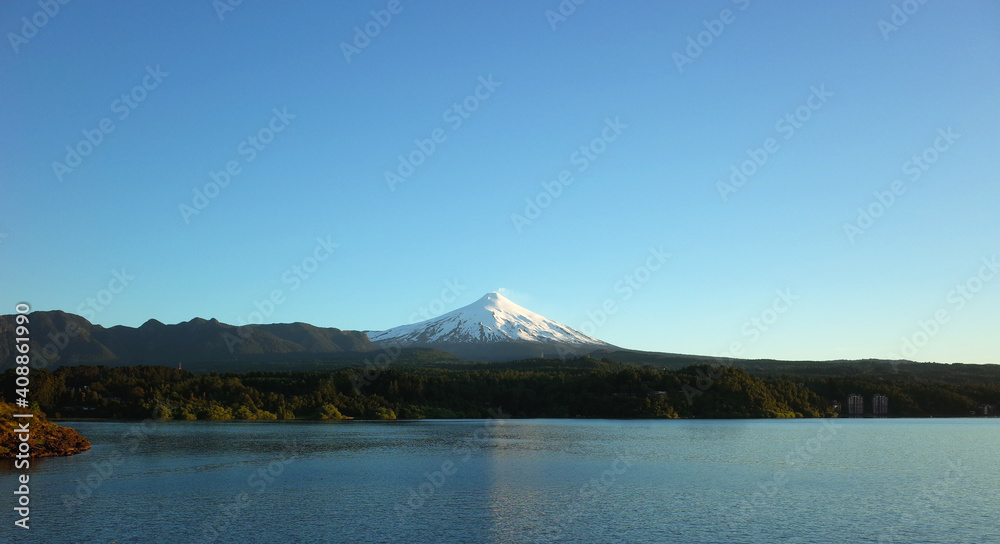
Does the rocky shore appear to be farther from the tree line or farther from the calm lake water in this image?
the tree line

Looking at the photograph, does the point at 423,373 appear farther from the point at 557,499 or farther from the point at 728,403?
the point at 557,499

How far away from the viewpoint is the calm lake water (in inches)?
907

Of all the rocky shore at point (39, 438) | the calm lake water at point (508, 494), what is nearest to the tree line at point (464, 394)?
the calm lake water at point (508, 494)

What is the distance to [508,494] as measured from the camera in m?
30.5

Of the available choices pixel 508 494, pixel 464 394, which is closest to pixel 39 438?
pixel 508 494

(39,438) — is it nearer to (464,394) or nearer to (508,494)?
(508,494)

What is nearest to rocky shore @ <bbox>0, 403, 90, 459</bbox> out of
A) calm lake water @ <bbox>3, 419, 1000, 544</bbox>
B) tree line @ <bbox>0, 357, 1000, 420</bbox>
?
calm lake water @ <bbox>3, 419, 1000, 544</bbox>

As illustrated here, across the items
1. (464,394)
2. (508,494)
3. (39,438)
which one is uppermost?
(39,438)

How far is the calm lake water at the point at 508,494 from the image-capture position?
2303 centimetres

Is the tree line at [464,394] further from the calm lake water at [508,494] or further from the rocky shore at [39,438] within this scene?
the rocky shore at [39,438]

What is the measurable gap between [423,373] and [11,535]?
4347 inches

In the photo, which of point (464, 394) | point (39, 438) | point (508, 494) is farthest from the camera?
point (464, 394)

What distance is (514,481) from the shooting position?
34.6 m

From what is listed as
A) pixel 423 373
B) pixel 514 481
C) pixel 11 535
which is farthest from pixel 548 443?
pixel 423 373
